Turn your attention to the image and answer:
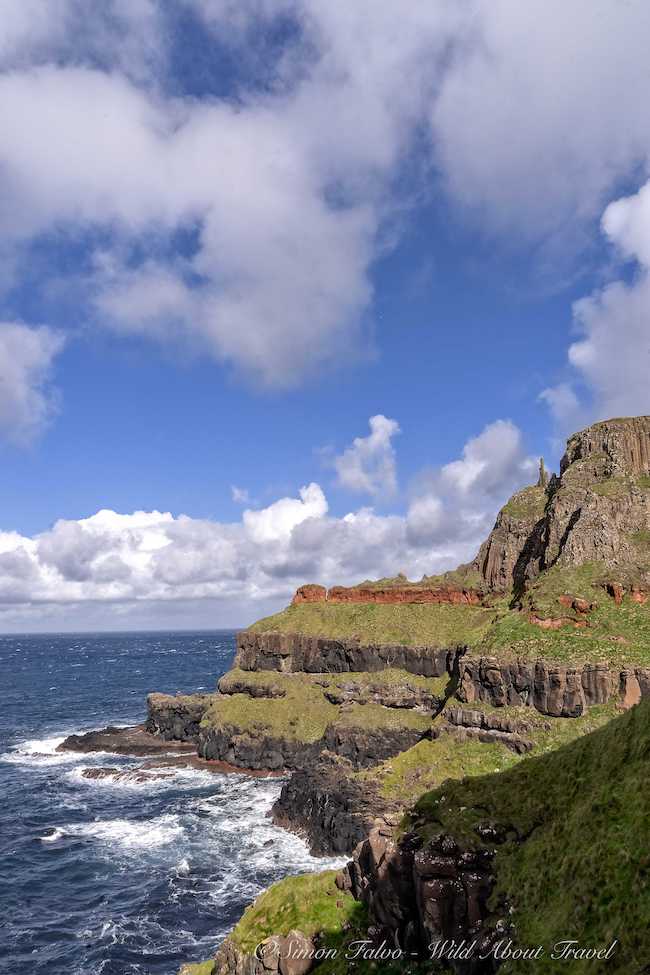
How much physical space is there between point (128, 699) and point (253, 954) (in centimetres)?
15423

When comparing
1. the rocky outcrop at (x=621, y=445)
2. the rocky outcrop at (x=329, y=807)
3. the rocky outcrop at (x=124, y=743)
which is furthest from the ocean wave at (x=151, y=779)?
the rocky outcrop at (x=621, y=445)

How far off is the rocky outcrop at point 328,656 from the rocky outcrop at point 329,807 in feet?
96.0

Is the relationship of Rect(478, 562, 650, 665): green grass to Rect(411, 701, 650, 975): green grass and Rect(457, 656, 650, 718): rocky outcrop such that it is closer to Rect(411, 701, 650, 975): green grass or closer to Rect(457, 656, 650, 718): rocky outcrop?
Rect(457, 656, 650, 718): rocky outcrop

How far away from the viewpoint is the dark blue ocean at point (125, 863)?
1967 inches

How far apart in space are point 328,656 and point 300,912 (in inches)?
3177

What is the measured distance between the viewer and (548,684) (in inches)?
2805

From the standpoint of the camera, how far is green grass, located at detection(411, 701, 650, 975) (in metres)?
22.0

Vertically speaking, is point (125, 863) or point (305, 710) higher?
point (305, 710)

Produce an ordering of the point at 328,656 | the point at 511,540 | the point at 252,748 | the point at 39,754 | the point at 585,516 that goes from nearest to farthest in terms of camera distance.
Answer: the point at 585,516 → the point at 252,748 → the point at 39,754 → the point at 511,540 → the point at 328,656

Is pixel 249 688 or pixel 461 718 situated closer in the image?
pixel 461 718

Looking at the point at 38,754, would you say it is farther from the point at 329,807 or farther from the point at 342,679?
the point at 329,807

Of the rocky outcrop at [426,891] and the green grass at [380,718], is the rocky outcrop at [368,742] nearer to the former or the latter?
the green grass at [380,718]

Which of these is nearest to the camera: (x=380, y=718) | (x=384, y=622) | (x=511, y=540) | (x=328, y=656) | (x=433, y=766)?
(x=433, y=766)

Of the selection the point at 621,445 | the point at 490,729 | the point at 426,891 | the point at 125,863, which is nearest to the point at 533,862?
the point at 426,891
